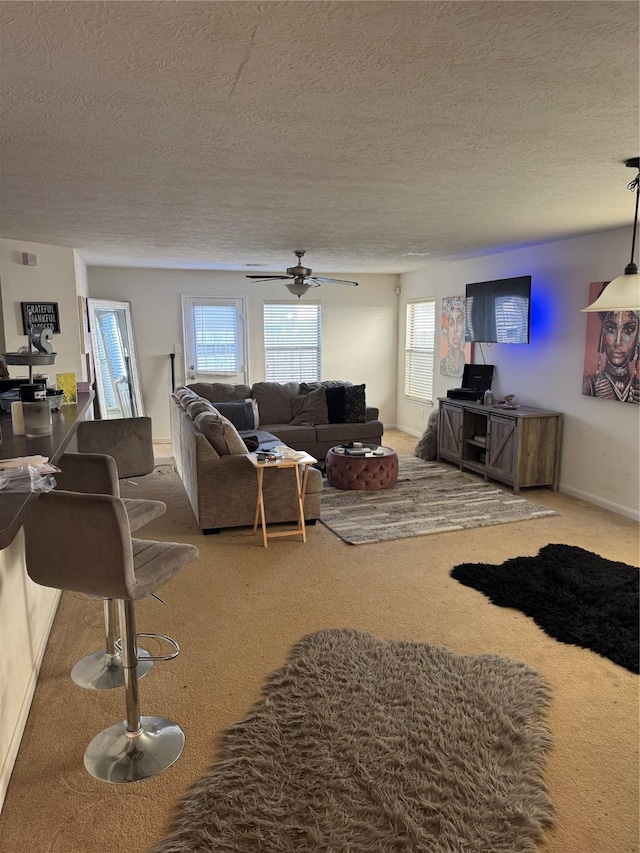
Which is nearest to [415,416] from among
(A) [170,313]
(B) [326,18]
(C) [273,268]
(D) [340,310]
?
(D) [340,310]

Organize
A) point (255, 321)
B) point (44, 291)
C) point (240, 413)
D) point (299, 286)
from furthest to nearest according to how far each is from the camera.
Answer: point (255, 321) < point (240, 413) < point (299, 286) < point (44, 291)

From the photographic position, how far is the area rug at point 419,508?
15.8ft

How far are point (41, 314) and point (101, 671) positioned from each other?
4086 mm

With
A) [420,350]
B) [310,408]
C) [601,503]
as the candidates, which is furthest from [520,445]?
[420,350]

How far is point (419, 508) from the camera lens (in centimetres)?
537

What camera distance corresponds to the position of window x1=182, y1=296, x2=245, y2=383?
27.8ft

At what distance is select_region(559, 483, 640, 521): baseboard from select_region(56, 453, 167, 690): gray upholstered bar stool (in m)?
4.18

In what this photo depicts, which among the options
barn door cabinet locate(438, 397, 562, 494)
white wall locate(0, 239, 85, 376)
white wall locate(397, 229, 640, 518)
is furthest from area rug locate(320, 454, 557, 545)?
white wall locate(0, 239, 85, 376)

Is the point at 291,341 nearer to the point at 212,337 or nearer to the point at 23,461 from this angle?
the point at 212,337

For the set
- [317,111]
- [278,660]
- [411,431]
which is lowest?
[278,660]

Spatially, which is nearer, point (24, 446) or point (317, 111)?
point (317, 111)

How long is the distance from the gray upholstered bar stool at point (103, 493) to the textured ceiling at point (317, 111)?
55.9 inches

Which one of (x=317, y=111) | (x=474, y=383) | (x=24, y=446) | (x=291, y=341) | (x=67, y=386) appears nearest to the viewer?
(x=317, y=111)

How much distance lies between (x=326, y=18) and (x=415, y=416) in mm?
7694
